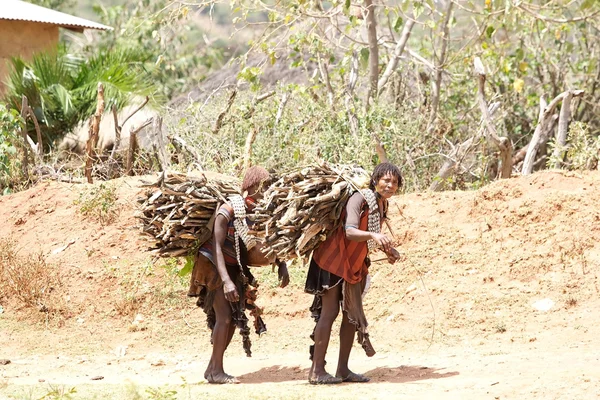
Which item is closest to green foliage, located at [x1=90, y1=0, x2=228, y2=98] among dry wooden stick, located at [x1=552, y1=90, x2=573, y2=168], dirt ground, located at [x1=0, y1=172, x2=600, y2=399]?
dirt ground, located at [x1=0, y1=172, x2=600, y2=399]

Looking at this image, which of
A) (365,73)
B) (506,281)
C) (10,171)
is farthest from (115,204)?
(506,281)

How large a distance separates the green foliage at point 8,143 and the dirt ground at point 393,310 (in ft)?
3.85

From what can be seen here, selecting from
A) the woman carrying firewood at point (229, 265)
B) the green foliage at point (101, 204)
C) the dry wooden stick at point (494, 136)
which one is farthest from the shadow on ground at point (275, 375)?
the dry wooden stick at point (494, 136)

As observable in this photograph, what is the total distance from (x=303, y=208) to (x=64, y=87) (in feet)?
23.7

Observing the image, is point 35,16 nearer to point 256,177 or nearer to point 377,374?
point 256,177

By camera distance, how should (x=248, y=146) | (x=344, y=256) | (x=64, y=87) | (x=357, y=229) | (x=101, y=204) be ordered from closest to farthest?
(x=357, y=229)
(x=344, y=256)
(x=101, y=204)
(x=248, y=146)
(x=64, y=87)

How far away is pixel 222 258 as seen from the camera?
604 cm

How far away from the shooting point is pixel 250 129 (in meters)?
10.8

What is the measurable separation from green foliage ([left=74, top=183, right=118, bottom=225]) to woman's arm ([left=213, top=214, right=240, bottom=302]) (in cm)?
411

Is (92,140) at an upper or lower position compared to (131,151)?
upper

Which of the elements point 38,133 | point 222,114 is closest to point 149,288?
point 222,114

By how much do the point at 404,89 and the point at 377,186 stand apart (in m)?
6.33

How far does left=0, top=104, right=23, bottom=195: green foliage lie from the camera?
11.0 m

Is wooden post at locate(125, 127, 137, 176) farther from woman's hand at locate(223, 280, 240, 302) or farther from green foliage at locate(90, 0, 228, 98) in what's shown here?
green foliage at locate(90, 0, 228, 98)
